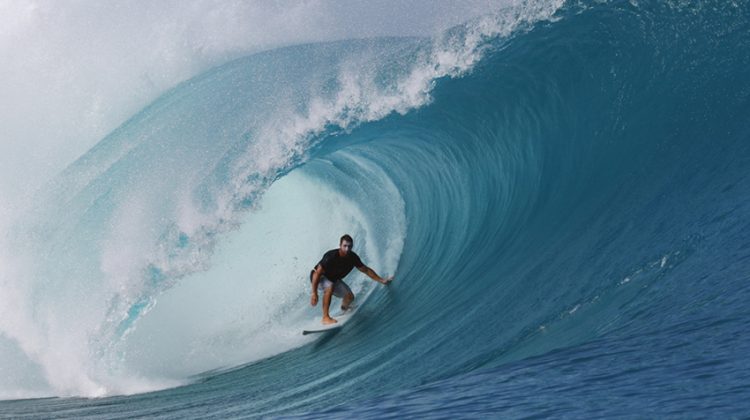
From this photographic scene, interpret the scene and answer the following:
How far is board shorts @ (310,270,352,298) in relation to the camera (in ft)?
31.6

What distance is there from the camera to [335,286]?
976cm

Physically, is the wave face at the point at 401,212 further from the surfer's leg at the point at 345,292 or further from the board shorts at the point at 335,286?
the board shorts at the point at 335,286

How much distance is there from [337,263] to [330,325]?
709 millimetres

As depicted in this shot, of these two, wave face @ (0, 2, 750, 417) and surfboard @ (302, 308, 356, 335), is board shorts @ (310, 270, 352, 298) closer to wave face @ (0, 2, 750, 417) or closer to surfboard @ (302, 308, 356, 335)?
surfboard @ (302, 308, 356, 335)

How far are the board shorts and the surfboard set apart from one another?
0.21m

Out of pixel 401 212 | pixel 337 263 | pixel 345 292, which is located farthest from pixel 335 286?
pixel 401 212

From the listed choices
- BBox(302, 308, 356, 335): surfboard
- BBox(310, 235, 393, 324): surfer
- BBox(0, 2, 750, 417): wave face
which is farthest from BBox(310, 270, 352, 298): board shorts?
BBox(0, 2, 750, 417): wave face

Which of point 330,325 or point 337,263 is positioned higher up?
point 337,263

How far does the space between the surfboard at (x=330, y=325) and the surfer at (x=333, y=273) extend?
0.06 meters

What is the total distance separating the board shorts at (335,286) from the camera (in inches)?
379

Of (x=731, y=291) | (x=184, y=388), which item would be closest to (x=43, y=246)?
(x=184, y=388)

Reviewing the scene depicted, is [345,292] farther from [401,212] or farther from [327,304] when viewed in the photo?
[401,212]

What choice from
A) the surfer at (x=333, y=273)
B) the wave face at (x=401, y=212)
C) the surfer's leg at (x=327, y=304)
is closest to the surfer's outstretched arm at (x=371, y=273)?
the surfer at (x=333, y=273)

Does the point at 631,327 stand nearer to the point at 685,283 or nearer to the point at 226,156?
the point at 685,283
